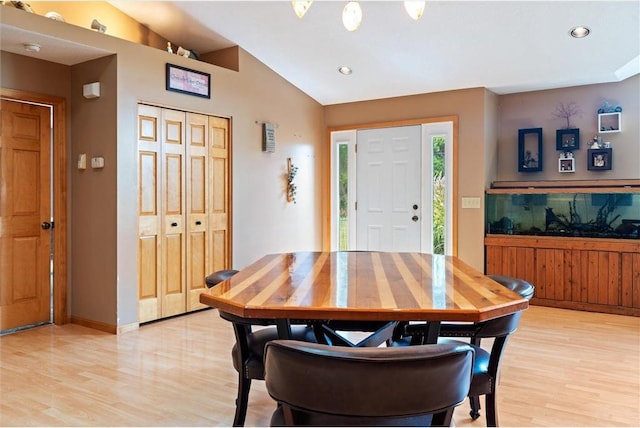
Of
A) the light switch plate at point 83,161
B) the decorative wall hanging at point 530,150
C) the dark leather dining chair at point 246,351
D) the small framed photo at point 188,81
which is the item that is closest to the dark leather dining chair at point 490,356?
the dark leather dining chair at point 246,351

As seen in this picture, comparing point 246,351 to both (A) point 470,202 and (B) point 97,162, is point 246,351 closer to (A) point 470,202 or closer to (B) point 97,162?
(B) point 97,162

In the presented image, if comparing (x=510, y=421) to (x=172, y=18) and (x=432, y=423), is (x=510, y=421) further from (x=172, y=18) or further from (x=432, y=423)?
(x=172, y=18)

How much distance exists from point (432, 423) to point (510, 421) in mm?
1371

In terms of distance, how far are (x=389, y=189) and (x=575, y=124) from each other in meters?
2.21

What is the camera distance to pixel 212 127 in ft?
15.8

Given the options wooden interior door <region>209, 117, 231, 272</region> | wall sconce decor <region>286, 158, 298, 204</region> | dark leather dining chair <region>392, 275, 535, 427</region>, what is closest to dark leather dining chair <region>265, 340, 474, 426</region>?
dark leather dining chair <region>392, 275, 535, 427</region>

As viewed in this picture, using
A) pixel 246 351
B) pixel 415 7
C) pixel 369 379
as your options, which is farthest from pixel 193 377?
pixel 415 7

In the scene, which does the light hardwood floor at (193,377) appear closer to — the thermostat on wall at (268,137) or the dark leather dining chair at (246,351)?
the dark leather dining chair at (246,351)

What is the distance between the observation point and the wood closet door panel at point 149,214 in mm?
4195

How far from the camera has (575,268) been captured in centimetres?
486

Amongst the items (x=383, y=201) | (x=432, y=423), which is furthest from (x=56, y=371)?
(x=383, y=201)

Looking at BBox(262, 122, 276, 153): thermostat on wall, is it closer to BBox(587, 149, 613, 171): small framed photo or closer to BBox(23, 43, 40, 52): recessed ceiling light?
BBox(23, 43, 40, 52): recessed ceiling light

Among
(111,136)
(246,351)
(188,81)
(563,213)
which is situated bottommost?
(246,351)

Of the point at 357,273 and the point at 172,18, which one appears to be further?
the point at 172,18
